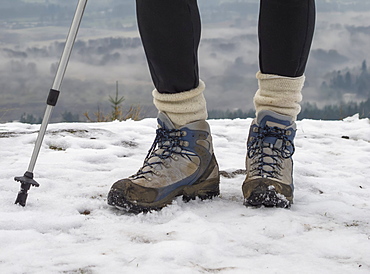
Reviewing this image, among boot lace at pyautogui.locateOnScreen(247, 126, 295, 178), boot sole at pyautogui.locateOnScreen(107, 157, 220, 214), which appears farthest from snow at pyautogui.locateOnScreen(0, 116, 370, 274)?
boot lace at pyautogui.locateOnScreen(247, 126, 295, 178)

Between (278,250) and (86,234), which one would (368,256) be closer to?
(278,250)

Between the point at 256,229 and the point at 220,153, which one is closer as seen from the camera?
the point at 256,229

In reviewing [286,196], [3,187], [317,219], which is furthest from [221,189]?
[3,187]

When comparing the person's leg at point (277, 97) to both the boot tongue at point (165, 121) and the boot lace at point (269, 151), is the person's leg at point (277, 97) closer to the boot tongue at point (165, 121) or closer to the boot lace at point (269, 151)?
the boot lace at point (269, 151)

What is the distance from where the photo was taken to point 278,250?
3.96 ft

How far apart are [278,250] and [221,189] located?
679 millimetres

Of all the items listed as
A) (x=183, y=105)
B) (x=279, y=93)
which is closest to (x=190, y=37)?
(x=183, y=105)

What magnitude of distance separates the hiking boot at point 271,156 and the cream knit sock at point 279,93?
3 centimetres

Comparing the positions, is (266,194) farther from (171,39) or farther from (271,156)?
(171,39)

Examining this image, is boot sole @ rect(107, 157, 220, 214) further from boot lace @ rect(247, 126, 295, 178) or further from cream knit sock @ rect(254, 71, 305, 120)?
cream knit sock @ rect(254, 71, 305, 120)

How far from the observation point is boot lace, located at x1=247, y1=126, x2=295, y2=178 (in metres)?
1.66

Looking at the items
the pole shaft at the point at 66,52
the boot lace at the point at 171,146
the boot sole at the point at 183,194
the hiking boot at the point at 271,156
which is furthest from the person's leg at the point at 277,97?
the pole shaft at the point at 66,52

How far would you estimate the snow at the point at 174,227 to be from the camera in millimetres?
1095

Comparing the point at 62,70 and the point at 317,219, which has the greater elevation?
the point at 62,70
